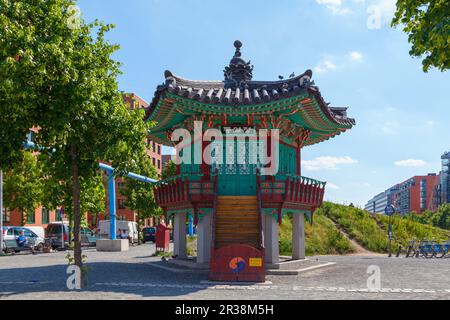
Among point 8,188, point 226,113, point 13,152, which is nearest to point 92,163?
point 13,152

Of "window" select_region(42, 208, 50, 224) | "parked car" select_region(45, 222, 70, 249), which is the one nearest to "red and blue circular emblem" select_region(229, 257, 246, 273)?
"parked car" select_region(45, 222, 70, 249)

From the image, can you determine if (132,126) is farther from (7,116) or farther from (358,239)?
(358,239)

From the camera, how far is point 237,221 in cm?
2077

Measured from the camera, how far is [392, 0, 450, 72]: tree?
9727mm

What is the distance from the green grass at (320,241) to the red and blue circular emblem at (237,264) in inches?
702

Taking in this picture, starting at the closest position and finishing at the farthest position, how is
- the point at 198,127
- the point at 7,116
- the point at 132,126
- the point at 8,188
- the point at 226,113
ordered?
1. the point at 7,116
2. the point at 132,126
3. the point at 226,113
4. the point at 198,127
5. the point at 8,188

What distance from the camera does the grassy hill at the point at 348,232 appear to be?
37812 mm

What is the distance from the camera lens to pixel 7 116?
49.0ft

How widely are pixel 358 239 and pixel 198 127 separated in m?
23.4

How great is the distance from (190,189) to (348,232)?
24.7m

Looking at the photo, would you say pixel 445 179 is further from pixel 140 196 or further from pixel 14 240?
pixel 14 240

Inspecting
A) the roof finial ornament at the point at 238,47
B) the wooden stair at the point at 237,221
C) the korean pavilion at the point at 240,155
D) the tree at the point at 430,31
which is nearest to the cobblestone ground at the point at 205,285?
the wooden stair at the point at 237,221

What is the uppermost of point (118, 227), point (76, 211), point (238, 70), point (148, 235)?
point (238, 70)

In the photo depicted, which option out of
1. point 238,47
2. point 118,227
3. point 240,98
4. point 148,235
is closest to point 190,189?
point 240,98
